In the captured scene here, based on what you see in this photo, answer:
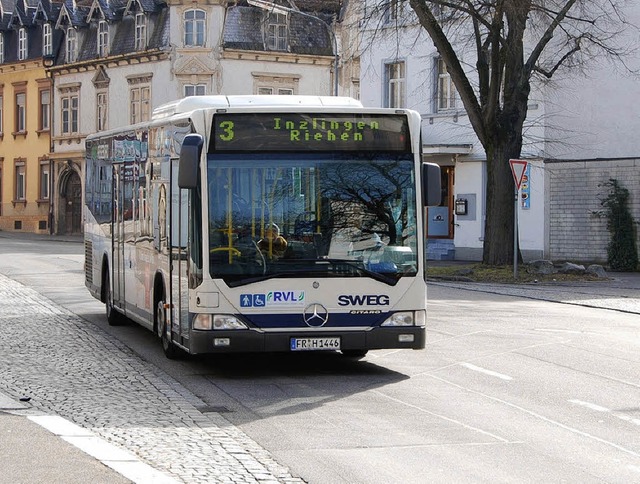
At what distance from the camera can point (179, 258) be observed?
1438 centimetres

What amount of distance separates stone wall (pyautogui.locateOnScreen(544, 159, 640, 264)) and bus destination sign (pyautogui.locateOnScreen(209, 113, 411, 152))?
25.4 m

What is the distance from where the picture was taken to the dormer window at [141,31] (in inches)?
2464

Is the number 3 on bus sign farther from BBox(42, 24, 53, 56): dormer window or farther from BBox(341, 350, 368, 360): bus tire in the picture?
BBox(42, 24, 53, 56): dormer window

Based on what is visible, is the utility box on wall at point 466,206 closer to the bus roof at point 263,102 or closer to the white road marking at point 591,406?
the bus roof at point 263,102

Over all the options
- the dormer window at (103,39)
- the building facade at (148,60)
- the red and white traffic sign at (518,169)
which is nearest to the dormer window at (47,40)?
the building facade at (148,60)

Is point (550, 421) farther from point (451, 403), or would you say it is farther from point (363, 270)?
point (363, 270)

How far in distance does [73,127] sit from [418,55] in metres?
27.0

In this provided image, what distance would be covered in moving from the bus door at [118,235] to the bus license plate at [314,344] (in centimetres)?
559

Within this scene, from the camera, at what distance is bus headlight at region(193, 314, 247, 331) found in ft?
44.2

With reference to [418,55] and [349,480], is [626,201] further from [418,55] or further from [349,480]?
[349,480]

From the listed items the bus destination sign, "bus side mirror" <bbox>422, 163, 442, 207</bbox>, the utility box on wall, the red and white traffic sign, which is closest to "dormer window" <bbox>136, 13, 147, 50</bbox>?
the utility box on wall

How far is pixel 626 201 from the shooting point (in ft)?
126

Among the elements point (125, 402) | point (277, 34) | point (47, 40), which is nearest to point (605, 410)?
point (125, 402)

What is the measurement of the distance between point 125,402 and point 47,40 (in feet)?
199
